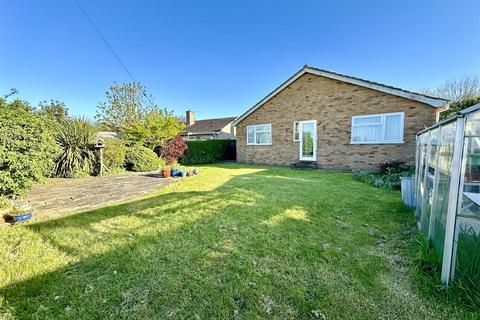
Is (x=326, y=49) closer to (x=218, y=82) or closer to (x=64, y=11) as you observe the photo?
(x=218, y=82)

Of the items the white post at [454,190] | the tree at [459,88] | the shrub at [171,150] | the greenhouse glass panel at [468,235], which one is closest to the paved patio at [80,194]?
the shrub at [171,150]

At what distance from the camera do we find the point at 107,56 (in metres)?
12.2

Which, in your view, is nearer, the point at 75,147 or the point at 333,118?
the point at 75,147

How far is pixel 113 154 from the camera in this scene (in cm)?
1062

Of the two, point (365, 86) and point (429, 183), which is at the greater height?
point (365, 86)

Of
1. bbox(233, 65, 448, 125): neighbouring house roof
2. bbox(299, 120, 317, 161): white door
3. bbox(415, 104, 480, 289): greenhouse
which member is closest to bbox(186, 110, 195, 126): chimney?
bbox(233, 65, 448, 125): neighbouring house roof

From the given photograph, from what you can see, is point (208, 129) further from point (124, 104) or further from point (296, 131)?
point (296, 131)

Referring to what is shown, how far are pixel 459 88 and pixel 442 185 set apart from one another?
30837mm

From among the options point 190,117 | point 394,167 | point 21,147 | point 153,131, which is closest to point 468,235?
point 21,147

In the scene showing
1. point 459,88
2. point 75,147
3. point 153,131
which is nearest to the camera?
point 75,147

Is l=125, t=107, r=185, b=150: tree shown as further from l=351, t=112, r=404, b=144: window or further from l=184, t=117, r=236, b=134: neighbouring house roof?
l=184, t=117, r=236, b=134: neighbouring house roof

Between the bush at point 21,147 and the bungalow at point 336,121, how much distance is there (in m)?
11.9

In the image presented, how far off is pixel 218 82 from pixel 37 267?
20.4m

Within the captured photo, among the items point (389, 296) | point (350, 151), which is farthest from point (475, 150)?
point (350, 151)
